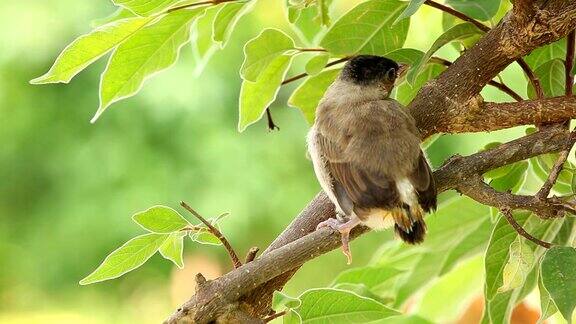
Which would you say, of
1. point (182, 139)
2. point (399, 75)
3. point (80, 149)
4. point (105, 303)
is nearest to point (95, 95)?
point (80, 149)

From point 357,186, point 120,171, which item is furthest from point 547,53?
point 120,171

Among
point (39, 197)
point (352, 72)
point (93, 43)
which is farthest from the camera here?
point (39, 197)

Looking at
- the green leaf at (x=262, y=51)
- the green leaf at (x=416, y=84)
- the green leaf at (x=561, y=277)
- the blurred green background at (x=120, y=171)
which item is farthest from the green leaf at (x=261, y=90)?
the blurred green background at (x=120, y=171)

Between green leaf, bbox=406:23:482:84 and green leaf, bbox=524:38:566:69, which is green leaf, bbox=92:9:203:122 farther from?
green leaf, bbox=524:38:566:69

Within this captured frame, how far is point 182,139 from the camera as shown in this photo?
427cm

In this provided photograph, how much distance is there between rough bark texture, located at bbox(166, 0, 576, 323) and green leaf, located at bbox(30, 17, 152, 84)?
0.22 meters

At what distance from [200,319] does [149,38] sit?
0.28 metres

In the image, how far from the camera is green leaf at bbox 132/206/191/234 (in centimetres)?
80

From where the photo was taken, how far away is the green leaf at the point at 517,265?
810 millimetres

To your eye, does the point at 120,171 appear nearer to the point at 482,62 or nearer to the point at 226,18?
the point at 226,18

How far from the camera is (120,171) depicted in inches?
172

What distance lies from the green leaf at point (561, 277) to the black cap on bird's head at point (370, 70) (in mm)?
267

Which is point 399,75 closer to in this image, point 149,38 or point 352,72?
point 352,72

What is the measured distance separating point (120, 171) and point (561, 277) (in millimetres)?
3748
